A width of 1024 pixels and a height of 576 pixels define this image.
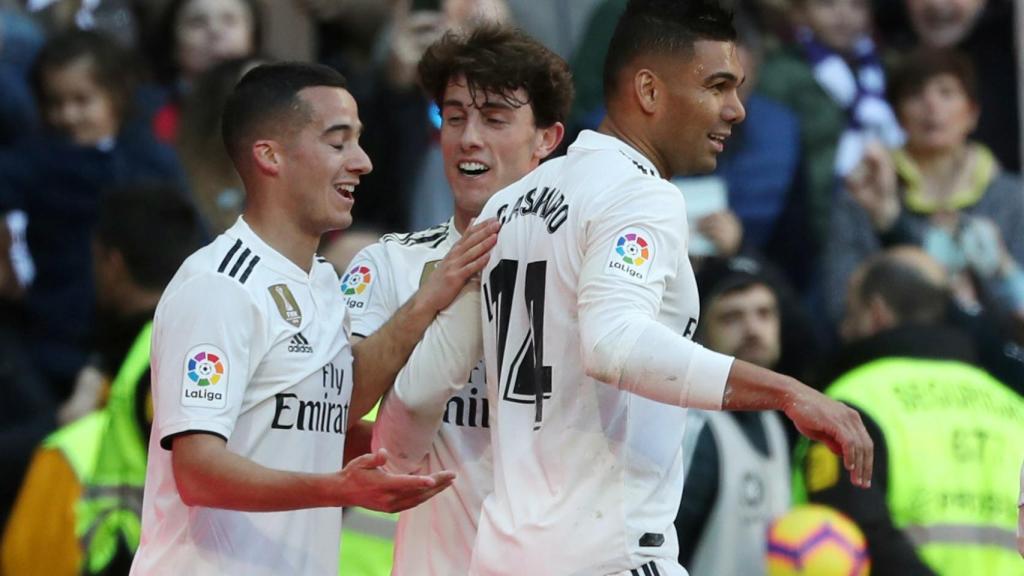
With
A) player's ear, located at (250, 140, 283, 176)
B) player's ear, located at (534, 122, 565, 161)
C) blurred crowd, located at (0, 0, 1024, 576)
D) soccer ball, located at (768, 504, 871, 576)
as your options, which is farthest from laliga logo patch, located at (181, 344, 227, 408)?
soccer ball, located at (768, 504, 871, 576)

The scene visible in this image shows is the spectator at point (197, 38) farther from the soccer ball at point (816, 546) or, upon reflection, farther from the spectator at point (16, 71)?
the soccer ball at point (816, 546)

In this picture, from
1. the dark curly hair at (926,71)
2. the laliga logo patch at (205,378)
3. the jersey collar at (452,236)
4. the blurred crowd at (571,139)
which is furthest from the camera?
the dark curly hair at (926,71)

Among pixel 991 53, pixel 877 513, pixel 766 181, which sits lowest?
pixel 877 513

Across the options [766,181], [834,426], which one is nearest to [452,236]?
[834,426]

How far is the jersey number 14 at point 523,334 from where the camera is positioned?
4.57m

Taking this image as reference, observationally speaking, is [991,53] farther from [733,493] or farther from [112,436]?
[112,436]

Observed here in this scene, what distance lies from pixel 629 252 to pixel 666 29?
0.68 m

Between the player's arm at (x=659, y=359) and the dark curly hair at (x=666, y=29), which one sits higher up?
the dark curly hair at (x=666, y=29)

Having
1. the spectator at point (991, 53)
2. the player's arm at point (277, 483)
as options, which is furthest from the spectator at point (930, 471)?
the spectator at point (991, 53)

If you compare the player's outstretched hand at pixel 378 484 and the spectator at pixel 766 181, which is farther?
the spectator at pixel 766 181

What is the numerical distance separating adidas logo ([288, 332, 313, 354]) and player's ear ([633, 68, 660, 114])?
999mm

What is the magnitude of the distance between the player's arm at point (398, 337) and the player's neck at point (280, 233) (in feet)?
0.97

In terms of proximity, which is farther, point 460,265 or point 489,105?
point 489,105

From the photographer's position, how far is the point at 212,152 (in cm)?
900
